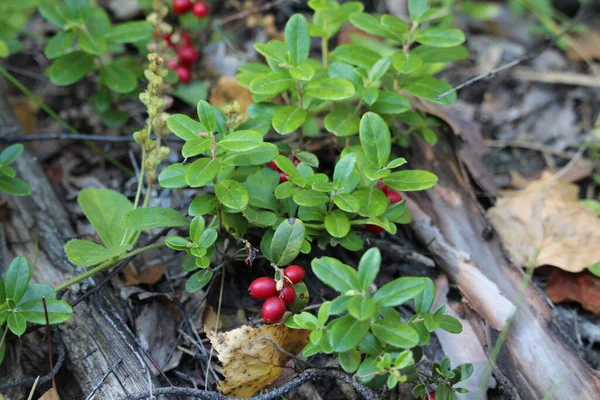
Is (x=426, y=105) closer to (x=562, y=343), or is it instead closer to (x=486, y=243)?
(x=486, y=243)

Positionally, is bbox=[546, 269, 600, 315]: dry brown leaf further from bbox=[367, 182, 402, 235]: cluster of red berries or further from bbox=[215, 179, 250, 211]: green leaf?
bbox=[215, 179, 250, 211]: green leaf

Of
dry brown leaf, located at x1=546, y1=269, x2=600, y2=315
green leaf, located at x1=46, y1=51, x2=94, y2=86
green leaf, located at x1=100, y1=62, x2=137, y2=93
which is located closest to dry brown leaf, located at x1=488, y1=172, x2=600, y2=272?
dry brown leaf, located at x1=546, y1=269, x2=600, y2=315

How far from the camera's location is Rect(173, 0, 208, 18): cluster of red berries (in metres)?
3.86

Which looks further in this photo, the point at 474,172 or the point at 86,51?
the point at 474,172

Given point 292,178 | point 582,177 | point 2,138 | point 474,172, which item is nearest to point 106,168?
point 2,138

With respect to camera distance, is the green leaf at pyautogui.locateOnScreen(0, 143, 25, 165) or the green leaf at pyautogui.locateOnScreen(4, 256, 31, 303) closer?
the green leaf at pyautogui.locateOnScreen(4, 256, 31, 303)

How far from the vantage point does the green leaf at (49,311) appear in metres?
2.30

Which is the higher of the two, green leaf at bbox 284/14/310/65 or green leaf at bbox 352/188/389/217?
green leaf at bbox 284/14/310/65

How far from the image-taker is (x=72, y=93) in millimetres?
4168

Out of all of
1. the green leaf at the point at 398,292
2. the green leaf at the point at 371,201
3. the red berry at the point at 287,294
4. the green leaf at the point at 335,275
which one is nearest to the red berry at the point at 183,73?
the green leaf at the point at 371,201

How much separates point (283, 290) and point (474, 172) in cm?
180

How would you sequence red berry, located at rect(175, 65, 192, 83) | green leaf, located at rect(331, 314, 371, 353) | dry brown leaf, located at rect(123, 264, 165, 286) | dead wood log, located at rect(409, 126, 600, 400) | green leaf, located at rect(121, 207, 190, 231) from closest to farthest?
green leaf, located at rect(331, 314, 371, 353) < green leaf, located at rect(121, 207, 190, 231) < dead wood log, located at rect(409, 126, 600, 400) < dry brown leaf, located at rect(123, 264, 165, 286) < red berry, located at rect(175, 65, 192, 83)

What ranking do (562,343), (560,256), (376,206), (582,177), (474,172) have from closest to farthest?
(376,206) < (562,343) < (560,256) < (474,172) < (582,177)

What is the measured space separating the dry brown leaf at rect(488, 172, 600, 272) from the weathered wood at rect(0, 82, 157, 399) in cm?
217
